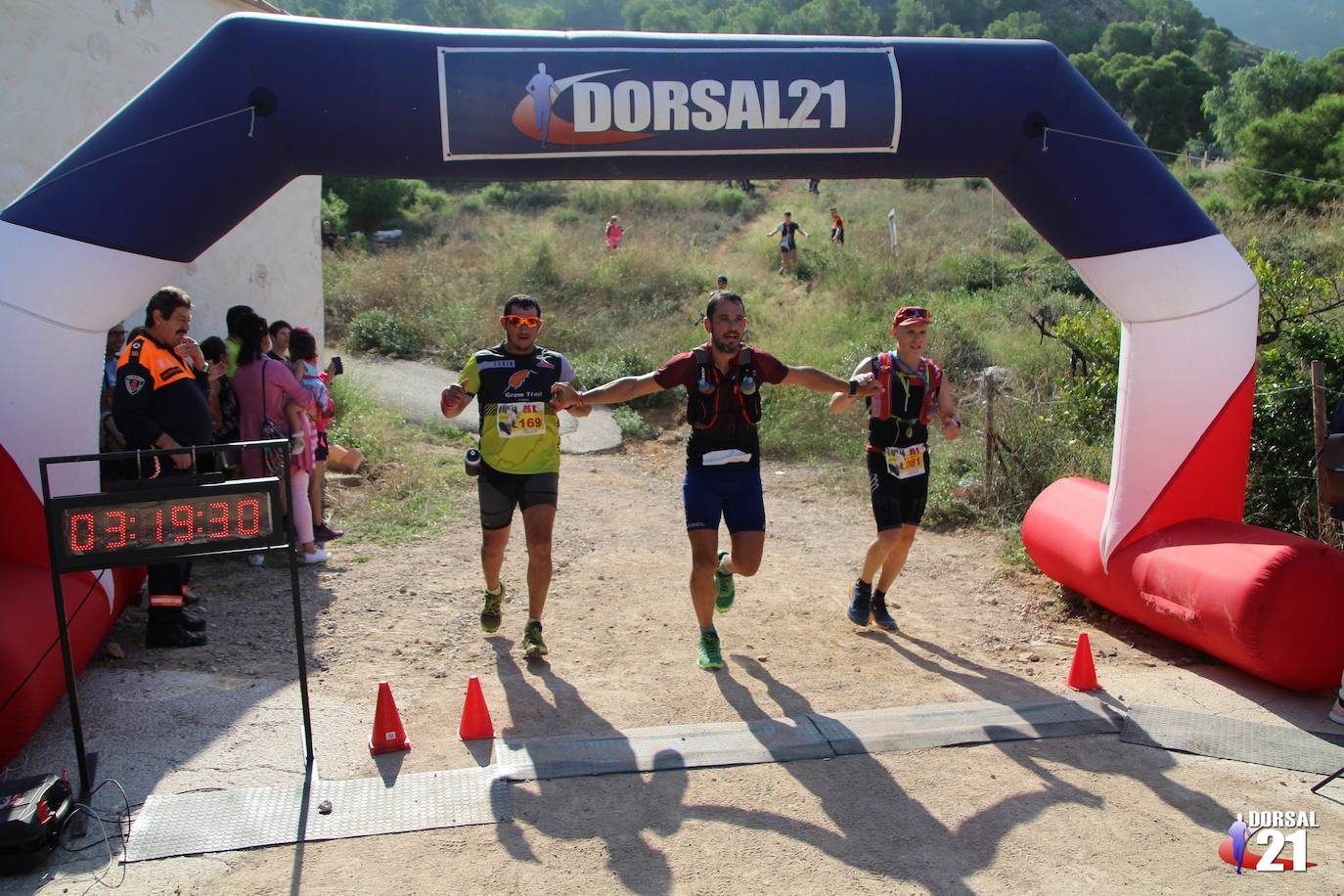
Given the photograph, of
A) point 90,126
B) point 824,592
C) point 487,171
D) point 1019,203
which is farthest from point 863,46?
point 90,126

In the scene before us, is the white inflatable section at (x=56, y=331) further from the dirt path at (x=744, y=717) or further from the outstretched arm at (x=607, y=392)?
the outstretched arm at (x=607, y=392)

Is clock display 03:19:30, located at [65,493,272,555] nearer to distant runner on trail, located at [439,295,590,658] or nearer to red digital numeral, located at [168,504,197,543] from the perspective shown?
red digital numeral, located at [168,504,197,543]

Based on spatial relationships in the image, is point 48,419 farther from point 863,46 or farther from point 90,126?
point 863,46

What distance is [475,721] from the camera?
191 inches

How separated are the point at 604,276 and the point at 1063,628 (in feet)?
43.8

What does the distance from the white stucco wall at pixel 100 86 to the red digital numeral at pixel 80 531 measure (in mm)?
3151

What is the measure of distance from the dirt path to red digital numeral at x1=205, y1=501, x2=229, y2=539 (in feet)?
3.42

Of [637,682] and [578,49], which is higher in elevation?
[578,49]

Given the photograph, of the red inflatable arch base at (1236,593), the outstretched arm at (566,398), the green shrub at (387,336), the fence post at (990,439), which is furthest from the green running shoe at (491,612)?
the green shrub at (387,336)

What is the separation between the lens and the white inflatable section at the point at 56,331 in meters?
5.11

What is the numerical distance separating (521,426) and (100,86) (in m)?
5.15

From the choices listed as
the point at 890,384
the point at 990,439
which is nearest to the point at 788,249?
the point at 990,439

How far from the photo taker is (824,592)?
7.40m

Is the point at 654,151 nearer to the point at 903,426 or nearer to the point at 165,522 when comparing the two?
the point at 903,426
